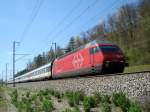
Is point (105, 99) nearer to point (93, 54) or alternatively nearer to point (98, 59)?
point (98, 59)

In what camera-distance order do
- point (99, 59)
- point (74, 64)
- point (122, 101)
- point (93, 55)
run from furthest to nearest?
point (74, 64), point (93, 55), point (99, 59), point (122, 101)

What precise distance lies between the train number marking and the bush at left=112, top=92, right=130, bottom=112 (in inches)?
457

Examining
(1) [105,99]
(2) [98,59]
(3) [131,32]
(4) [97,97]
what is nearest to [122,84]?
(1) [105,99]

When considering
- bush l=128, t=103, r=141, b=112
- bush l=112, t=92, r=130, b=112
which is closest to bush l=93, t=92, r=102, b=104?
bush l=112, t=92, r=130, b=112

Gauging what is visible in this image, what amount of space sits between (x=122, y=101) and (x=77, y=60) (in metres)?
14.3

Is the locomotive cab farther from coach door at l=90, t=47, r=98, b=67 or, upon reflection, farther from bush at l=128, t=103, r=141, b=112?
bush at l=128, t=103, r=141, b=112

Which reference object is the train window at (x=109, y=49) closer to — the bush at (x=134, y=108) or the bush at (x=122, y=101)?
the bush at (x=122, y=101)

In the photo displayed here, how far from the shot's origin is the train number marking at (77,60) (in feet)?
89.2

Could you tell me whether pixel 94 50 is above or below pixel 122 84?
above

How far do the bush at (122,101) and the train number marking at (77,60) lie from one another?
11.6m

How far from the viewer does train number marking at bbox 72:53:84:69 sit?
27183mm

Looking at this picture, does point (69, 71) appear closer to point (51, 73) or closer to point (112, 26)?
point (51, 73)

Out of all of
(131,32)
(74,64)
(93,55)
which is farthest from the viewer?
(131,32)

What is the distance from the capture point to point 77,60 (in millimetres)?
28547
